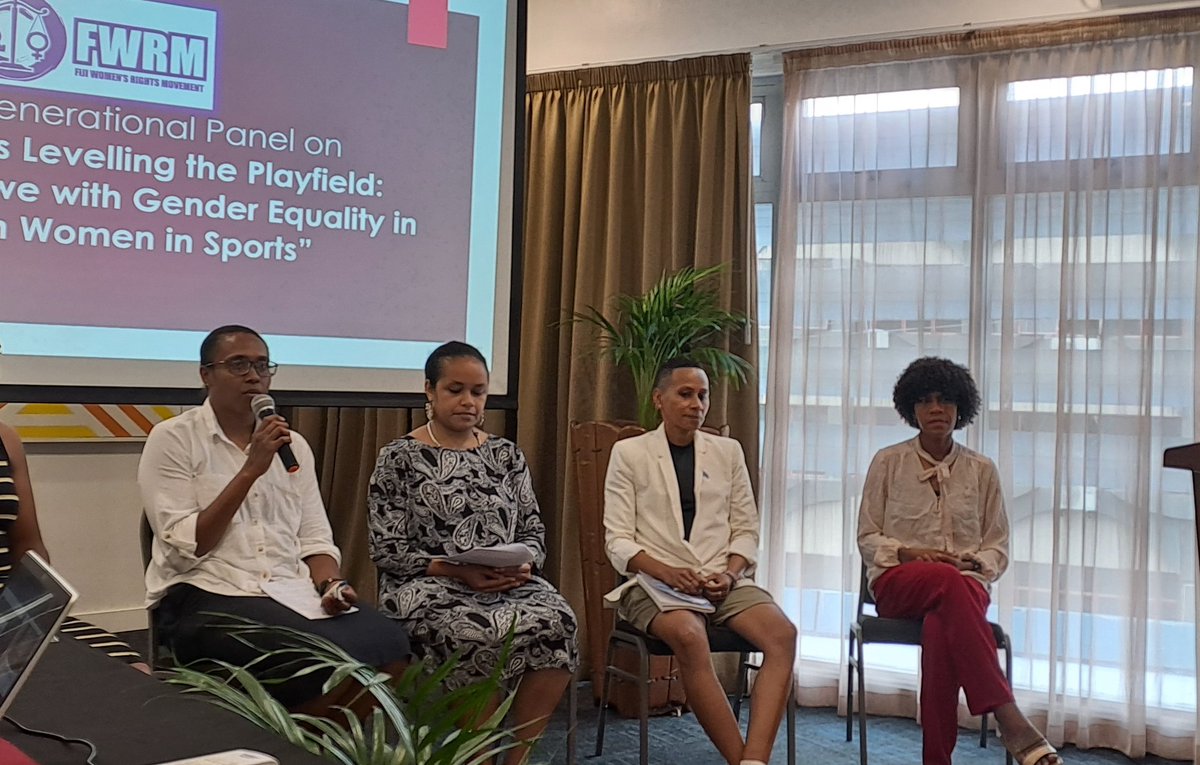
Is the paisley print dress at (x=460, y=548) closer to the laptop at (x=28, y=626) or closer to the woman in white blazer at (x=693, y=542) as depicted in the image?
the woman in white blazer at (x=693, y=542)

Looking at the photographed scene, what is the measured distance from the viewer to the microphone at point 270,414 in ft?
8.53

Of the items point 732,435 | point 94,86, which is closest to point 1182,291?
point 732,435

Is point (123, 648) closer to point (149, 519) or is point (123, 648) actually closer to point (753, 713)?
point (149, 519)

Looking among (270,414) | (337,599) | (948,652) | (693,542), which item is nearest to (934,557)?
(948,652)

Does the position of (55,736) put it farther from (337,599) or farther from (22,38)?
(22,38)

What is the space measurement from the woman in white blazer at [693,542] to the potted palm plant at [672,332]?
42 centimetres

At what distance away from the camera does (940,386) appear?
11.6 feet

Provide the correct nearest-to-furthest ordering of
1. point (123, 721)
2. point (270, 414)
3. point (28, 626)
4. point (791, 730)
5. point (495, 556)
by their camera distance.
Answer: point (28, 626) → point (123, 721) → point (270, 414) → point (495, 556) → point (791, 730)

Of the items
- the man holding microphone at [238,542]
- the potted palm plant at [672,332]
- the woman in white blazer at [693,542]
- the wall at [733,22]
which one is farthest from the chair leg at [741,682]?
the wall at [733,22]

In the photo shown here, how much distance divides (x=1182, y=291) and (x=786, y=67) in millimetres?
1545

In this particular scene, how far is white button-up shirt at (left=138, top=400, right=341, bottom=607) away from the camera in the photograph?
2.63m

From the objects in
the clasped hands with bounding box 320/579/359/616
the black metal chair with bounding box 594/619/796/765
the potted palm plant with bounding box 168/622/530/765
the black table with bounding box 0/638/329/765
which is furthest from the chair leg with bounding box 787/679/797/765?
the black table with bounding box 0/638/329/765

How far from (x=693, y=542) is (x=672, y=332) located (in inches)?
32.1

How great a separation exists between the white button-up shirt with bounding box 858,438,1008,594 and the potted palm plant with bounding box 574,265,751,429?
0.67 metres
